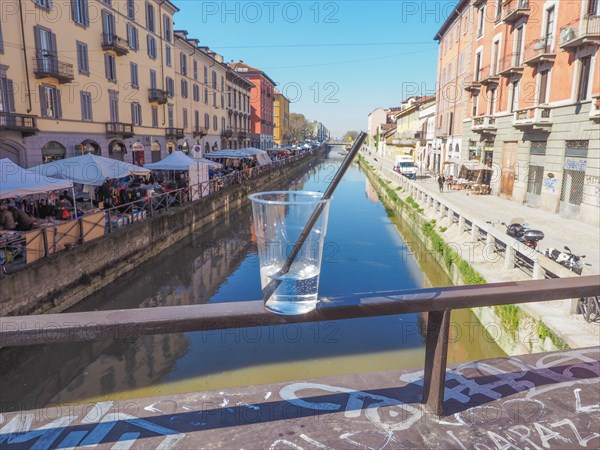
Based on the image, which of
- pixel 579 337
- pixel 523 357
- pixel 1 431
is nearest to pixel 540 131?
pixel 579 337

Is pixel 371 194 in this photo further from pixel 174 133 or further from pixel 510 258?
pixel 510 258

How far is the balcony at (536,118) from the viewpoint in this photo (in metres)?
17.1

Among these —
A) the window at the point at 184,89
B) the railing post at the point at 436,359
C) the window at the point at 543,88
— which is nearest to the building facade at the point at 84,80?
the window at the point at 184,89

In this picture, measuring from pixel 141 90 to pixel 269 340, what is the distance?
933 inches

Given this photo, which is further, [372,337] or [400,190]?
[400,190]

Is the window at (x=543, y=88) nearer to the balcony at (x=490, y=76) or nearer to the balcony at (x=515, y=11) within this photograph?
the balcony at (x=515, y=11)

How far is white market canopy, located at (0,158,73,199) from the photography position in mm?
8820

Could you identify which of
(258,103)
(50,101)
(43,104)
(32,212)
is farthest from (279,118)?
(32,212)

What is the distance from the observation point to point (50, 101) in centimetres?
1875

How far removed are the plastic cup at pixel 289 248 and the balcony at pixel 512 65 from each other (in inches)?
870

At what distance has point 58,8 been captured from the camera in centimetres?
1914

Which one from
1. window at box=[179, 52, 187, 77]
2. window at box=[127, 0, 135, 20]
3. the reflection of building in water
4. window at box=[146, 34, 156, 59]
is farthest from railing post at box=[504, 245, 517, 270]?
window at box=[179, 52, 187, 77]

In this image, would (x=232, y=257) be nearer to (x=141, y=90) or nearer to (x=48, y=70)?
(x=48, y=70)

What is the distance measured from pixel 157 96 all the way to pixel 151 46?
11.2ft
